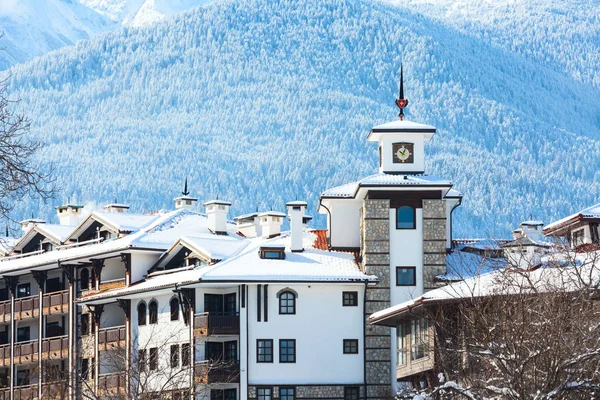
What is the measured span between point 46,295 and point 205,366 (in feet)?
58.9

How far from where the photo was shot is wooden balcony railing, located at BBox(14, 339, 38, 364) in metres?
94.2

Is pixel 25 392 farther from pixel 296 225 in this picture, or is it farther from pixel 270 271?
pixel 296 225

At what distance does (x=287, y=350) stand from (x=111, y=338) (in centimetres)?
1152

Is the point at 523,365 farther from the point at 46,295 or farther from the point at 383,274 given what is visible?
the point at 46,295

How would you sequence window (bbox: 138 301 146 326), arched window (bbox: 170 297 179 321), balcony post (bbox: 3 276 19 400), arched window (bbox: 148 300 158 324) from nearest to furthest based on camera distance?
1. arched window (bbox: 170 297 179 321)
2. arched window (bbox: 148 300 158 324)
3. window (bbox: 138 301 146 326)
4. balcony post (bbox: 3 276 19 400)

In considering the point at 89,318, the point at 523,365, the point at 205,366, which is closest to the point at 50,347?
the point at 89,318

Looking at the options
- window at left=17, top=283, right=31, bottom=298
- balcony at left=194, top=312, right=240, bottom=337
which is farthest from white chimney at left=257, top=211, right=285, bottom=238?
window at left=17, top=283, right=31, bottom=298

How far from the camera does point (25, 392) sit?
93125 mm

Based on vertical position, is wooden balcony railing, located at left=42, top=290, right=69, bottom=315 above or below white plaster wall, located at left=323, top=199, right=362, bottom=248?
below

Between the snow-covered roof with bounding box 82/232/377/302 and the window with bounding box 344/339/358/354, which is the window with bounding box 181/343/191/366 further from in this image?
the window with bounding box 344/339/358/354

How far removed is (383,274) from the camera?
273 ft

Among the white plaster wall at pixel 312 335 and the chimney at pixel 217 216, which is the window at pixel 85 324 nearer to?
the chimney at pixel 217 216

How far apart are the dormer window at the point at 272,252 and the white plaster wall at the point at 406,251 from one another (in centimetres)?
539

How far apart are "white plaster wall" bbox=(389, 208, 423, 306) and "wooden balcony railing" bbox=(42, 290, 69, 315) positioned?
1996 centimetres
